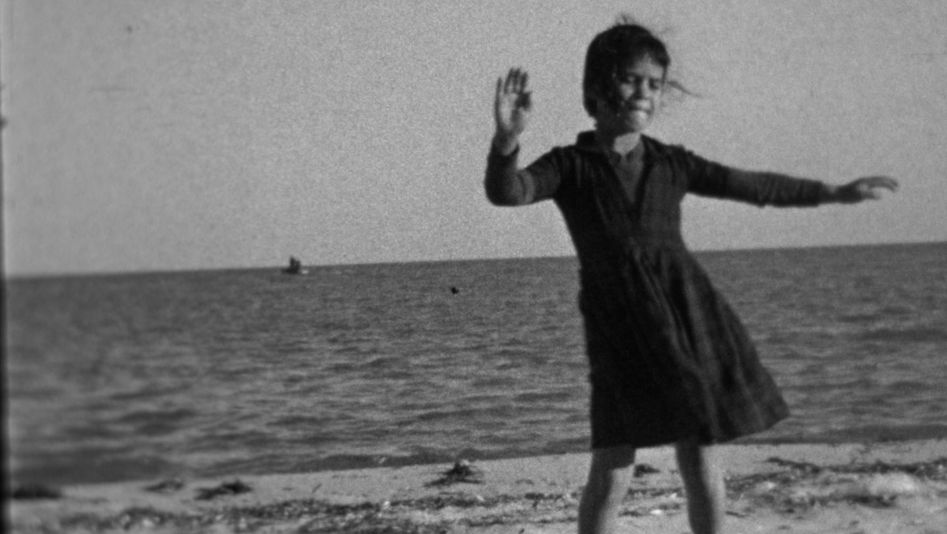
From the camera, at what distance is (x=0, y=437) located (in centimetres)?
101

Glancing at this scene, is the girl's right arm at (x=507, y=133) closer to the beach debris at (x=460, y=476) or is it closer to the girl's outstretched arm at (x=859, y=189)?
the girl's outstretched arm at (x=859, y=189)

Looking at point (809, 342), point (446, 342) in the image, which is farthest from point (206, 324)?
point (809, 342)

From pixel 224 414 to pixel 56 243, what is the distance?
231 cm

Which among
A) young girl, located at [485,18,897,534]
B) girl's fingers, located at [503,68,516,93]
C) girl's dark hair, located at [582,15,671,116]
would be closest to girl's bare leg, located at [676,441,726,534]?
young girl, located at [485,18,897,534]

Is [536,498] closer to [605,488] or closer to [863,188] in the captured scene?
[605,488]

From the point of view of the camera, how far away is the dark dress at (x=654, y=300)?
2.59 meters

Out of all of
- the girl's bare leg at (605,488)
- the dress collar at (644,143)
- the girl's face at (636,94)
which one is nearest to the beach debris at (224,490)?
the girl's bare leg at (605,488)

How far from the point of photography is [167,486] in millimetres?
3139

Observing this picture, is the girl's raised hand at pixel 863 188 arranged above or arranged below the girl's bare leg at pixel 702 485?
above

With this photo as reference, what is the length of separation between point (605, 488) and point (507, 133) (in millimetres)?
1048

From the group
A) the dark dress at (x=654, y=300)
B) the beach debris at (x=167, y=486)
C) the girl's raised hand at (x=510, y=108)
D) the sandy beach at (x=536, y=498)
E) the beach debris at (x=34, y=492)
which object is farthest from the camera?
the sandy beach at (x=536, y=498)

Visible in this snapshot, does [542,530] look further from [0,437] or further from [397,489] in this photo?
[0,437]

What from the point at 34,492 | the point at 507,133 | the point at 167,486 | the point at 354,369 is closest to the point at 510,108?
the point at 507,133

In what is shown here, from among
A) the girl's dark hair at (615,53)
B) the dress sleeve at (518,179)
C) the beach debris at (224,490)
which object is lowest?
the beach debris at (224,490)
